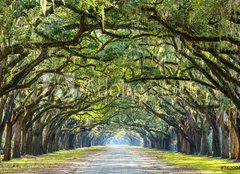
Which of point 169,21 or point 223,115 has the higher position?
point 169,21

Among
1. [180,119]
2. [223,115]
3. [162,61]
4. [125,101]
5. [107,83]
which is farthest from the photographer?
[180,119]

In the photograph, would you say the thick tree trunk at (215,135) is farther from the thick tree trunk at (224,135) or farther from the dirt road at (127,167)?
the dirt road at (127,167)

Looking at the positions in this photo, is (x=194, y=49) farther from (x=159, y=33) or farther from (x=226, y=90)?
(x=226, y=90)

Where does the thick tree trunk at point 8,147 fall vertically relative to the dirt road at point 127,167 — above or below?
above

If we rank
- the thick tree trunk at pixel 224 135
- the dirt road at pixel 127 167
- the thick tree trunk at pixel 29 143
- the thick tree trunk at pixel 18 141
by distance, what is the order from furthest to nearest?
the thick tree trunk at pixel 29 143, the thick tree trunk at pixel 224 135, the thick tree trunk at pixel 18 141, the dirt road at pixel 127 167

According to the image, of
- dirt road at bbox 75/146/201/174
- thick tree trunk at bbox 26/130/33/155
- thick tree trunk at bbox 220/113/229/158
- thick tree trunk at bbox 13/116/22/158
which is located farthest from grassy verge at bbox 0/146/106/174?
thick tree trunk at bbox 220/113/229/158

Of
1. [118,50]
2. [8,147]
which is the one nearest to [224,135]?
[8,147]

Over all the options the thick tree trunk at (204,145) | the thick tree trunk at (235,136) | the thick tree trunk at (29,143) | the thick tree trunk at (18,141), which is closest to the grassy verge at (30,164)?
the thick tree trunk at (18,141)

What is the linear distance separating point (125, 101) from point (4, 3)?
36342 millimetres

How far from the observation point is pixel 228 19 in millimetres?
14242

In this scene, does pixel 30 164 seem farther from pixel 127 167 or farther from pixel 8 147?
pixel 127 167

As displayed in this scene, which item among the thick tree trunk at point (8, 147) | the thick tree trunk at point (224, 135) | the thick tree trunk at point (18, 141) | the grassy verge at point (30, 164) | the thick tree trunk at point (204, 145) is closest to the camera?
the grassy verge at point (30, 164)

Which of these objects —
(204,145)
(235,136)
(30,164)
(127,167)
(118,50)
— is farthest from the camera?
(204,145)

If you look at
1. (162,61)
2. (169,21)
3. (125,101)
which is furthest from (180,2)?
(125,101)
